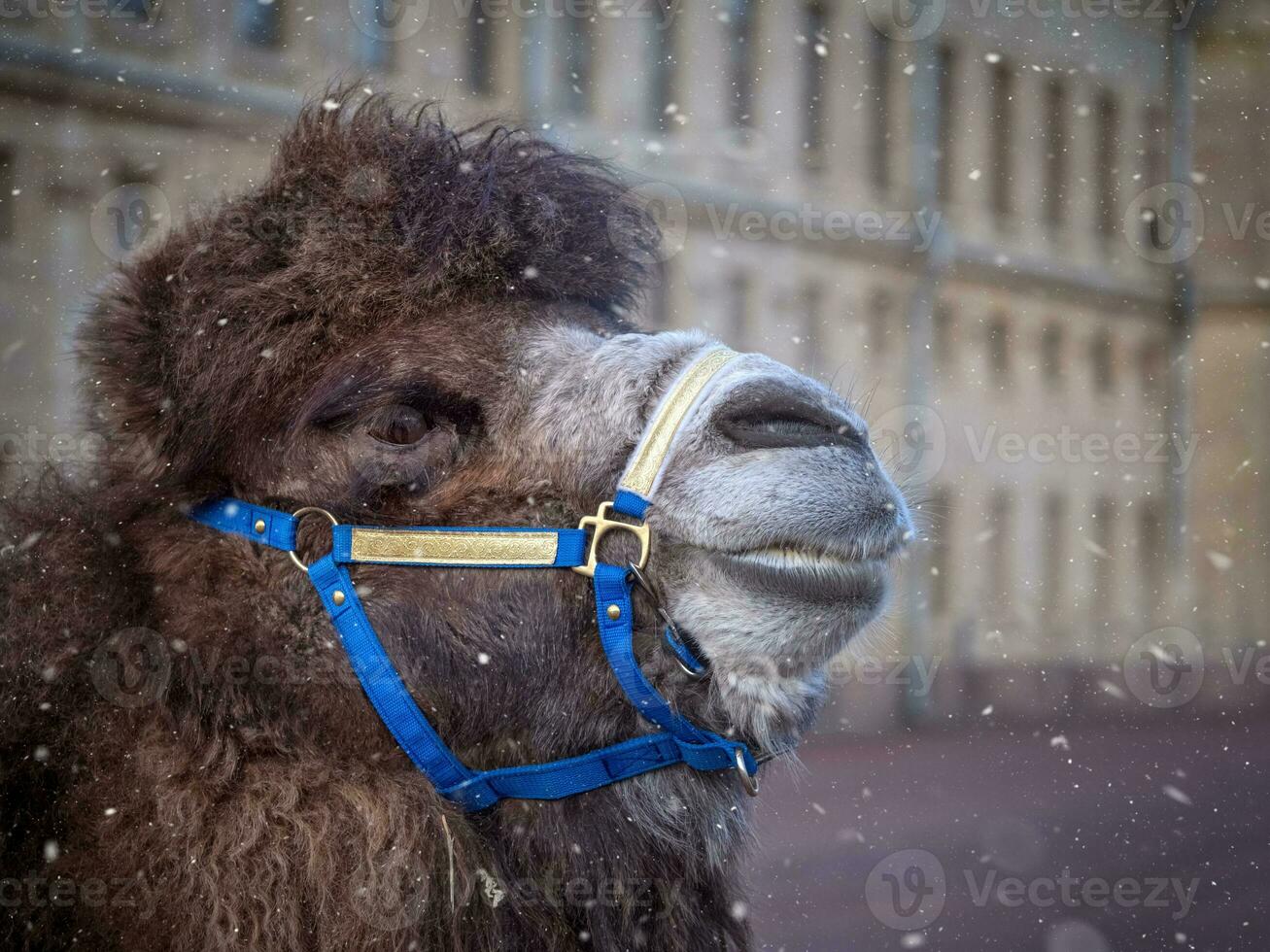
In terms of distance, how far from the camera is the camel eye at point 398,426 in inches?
87.3

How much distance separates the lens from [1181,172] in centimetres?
1694

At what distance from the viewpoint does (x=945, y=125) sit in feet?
47.7

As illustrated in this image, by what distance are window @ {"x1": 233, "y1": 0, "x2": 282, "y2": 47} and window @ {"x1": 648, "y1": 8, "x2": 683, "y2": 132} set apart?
4.10 m

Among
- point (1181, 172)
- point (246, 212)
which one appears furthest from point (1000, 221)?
point (246, 212)

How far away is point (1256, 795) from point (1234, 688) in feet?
33.3

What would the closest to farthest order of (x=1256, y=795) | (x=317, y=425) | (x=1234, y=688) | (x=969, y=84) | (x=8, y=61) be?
1. (x=317, y=425)
2. (x=8, y=61)
3. (x=1256, y=795)
4. (x=969, y=84)
5. (x=1234, y=688)

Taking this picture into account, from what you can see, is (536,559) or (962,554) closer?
(536,559)

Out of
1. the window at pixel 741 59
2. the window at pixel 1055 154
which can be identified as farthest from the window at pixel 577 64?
the window at pixel 1055 154

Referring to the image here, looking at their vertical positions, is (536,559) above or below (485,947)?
above

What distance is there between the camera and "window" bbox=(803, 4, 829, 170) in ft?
42.4

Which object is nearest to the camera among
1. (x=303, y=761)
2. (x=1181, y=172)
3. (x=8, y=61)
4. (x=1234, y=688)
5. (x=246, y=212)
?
(x=303, y=761)

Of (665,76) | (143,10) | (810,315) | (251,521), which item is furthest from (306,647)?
(810,315)

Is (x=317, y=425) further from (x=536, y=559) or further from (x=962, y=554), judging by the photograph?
(x=962, y=554)

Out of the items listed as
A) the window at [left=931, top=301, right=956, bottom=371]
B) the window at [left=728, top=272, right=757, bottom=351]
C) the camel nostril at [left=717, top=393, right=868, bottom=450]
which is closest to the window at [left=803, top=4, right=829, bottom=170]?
the window at [left=931, top=301, right=956, bottom=371]
